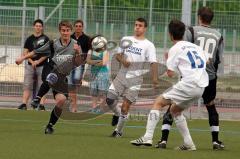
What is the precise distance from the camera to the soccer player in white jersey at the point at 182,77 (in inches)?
497

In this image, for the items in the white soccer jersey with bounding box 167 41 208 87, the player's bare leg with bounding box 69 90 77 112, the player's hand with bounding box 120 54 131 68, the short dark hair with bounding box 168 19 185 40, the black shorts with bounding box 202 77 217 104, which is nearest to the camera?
the white soccer jersey with bounding box 167 41 208 87

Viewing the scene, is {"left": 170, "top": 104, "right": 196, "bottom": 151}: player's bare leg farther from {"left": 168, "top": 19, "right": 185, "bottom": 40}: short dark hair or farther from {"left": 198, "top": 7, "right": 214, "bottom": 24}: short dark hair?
{"left": 198, "top": 7, "right": 214, "bottom": 24}: short dark hair

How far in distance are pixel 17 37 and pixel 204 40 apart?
11308mm

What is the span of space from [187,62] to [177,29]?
571 millimetres

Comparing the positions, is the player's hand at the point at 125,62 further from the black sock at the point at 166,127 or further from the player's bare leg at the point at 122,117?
the black sock at the point at 166,127

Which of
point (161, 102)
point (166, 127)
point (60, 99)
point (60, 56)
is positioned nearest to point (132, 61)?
point (60, 56)

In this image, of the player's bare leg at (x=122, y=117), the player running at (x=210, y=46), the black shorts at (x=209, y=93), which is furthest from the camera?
the player's bare leg at (x=122, y=117)

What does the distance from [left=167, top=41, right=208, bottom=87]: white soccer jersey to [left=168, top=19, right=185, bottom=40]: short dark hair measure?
0.77 feet

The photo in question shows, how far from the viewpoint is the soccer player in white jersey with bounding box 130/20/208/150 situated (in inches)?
497

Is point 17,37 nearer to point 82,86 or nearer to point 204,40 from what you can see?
point 82,86

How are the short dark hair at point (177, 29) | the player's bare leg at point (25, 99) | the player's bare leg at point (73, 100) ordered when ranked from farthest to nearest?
the player's bare leg at point (25, 99) < the player's bare leg at point (73, 100) < the short dark hair at point (177, 29)

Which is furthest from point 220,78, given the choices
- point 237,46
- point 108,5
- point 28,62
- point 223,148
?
point 223,148

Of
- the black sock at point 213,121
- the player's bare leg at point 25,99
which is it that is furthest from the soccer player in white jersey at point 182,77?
the player's bare leg at point 25,99

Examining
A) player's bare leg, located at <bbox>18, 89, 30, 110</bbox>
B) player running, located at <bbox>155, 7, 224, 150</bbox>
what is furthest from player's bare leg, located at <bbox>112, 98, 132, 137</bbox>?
player's bare leg, located at <bbox>18, 89, 30, 110</bbox>
